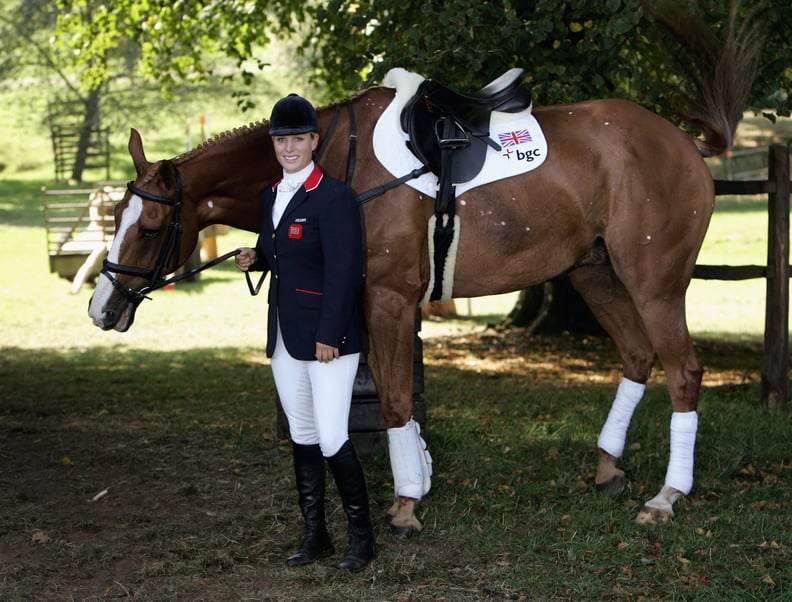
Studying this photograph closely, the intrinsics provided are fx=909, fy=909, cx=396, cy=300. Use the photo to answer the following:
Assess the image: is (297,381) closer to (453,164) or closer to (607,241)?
(453,164)

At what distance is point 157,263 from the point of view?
14.5 ft

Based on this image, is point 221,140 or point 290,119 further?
point 221,140

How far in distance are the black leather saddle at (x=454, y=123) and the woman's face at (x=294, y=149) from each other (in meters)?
0.67

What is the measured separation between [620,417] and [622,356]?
36 cm

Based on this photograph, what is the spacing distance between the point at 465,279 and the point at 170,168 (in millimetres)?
1582

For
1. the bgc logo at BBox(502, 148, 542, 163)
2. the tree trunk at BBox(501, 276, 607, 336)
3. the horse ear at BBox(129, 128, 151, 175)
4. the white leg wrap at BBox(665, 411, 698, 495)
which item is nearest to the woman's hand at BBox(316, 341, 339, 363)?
the horse ear at BBox(129, 128, 151, 175)

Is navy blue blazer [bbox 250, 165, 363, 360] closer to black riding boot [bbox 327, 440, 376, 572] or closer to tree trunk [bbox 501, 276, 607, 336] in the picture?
black riding boot [bbox 327, 440, 376, 572]

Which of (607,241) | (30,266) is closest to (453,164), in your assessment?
(607,241)

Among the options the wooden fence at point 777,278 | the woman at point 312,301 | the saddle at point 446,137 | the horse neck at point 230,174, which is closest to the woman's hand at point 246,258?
the woman at point 312,301

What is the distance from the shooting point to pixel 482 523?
485 centimetres

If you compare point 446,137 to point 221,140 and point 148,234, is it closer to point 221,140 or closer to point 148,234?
point 221,140

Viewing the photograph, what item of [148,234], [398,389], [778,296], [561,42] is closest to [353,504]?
[398,389]

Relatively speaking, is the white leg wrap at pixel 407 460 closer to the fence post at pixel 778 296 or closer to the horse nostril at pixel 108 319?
the horse nostril at pixel 108 319

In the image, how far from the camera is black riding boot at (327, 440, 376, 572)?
13.9ft
